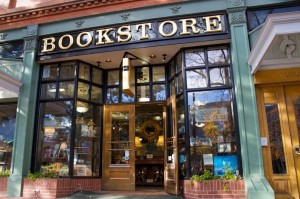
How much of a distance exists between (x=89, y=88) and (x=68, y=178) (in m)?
2.59

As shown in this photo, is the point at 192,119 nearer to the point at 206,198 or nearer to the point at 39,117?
the point at 206,198

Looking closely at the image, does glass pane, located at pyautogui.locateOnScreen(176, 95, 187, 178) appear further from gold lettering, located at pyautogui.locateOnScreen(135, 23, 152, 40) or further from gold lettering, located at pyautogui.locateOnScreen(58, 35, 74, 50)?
gold lettering, located at pyautogui.locateOnScreen(58, 35, 74, 50)

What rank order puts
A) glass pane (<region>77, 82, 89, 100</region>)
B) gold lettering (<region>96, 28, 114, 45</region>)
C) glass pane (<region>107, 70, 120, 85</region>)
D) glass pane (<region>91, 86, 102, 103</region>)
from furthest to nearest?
glass pane (<region>107, 70, 120, 85</region>), glass pane (<region>91, 86, 102, 103</region>), glass pane (<region>77, 82, 89, 100</region>), gold lettering (<region>96, 28, 114, 45</region>)

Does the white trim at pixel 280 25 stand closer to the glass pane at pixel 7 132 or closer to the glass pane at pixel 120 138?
→ the glass pane at pixel 120 138

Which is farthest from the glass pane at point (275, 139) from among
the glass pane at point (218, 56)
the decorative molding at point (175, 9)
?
the decorative molding at point (175, 9)

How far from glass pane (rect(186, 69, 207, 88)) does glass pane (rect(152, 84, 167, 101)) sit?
1219mm

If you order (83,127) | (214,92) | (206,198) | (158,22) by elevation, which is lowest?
(206,198)

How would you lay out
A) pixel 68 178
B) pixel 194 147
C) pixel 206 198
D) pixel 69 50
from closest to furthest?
pixel 206 198 → pixel 194 147 → pixel 68 178 → pixel 69 50

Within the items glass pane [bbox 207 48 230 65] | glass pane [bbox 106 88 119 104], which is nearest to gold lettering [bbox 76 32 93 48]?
glass pane [bbox 106 88 119 104]

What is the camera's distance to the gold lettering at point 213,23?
6695mm

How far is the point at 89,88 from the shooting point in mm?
7910

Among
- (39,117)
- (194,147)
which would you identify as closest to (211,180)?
(194,147)

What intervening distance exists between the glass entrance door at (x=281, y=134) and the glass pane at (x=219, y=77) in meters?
0.79

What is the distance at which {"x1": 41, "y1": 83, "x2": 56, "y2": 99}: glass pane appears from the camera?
7.70 meters
